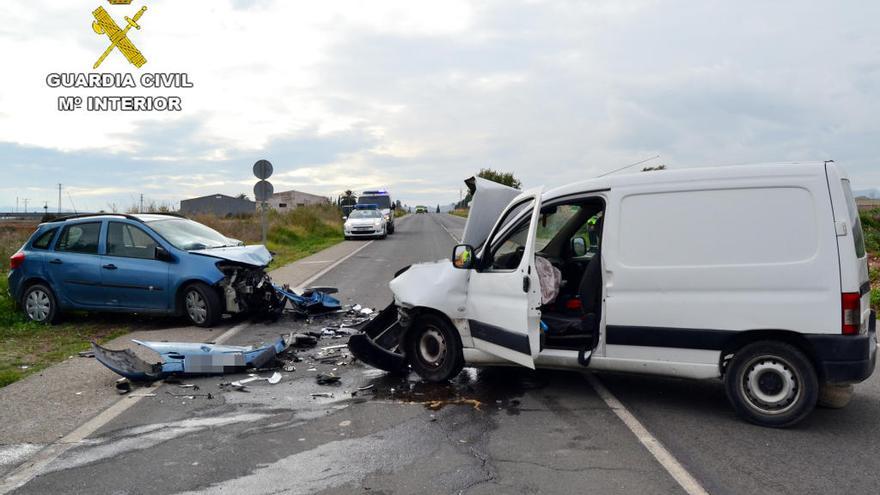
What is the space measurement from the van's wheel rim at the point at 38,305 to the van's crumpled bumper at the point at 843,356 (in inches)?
389

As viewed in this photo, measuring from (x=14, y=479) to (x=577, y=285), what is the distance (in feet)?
16.3

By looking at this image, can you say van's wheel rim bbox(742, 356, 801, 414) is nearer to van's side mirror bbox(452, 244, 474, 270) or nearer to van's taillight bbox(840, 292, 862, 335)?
van's taillight bbox(840, 292, 862, 335)

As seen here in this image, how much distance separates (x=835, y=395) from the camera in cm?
523

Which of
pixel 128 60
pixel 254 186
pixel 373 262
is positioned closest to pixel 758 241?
pixel 128 60

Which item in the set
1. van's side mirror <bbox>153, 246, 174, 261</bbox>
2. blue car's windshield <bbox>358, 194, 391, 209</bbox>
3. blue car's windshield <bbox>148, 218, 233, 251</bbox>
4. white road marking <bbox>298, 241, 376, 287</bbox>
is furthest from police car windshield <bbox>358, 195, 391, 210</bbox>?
van's side mirror <bbox>153, 246, 174, 261</bbox>

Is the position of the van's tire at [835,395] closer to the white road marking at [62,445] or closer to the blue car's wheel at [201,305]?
the white road marking at [62,445]

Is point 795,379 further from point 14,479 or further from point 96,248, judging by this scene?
point 96,248

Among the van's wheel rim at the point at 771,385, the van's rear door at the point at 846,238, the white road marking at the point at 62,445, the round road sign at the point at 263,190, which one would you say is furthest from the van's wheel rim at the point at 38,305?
the round road sign at the point at 263,190

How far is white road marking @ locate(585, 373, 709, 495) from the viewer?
4008 millimetres

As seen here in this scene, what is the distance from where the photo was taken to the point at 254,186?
68.2ft

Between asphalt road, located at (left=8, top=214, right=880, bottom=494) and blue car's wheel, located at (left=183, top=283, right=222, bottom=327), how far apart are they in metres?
2.90

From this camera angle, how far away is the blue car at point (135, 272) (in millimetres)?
9352

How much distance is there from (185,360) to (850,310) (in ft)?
19.3

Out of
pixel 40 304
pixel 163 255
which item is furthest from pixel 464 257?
pixel 40 304
